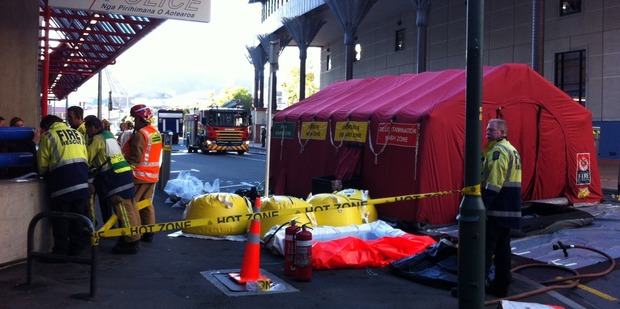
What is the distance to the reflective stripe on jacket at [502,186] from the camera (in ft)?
20.4

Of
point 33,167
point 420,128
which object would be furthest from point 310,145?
point 33,167

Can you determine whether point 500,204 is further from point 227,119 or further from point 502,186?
point 227,119

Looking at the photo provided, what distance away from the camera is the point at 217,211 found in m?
9.37

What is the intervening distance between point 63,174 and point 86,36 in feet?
30.8

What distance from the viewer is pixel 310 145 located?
14.1 m

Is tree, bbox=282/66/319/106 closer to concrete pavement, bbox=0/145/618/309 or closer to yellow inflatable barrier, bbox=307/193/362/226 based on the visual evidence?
yellow inflatable barrier, bbox=307/193/362/226

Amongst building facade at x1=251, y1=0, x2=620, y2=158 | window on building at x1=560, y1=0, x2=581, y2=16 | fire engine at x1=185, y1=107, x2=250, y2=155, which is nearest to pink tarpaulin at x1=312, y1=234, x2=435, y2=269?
building facade at x1=251, y1=0, x2=620, y2=158

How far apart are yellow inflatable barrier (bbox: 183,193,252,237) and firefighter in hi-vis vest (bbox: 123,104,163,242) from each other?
3.49 ft

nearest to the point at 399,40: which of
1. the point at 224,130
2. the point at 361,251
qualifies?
the point at 224,130

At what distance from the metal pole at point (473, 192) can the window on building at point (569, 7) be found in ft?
91.5

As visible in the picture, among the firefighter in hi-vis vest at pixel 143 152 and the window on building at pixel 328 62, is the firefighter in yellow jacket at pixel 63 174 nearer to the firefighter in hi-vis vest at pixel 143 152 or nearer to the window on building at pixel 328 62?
the firefighter in hi-vis vest at pixel 143 152

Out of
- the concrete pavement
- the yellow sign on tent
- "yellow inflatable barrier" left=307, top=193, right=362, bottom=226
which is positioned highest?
the yellow sign on tent

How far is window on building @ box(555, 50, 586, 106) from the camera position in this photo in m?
29.8

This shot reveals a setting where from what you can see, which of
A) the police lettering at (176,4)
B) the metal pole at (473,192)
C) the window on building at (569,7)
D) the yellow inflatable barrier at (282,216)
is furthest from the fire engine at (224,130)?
the metal pole at (473,192)
